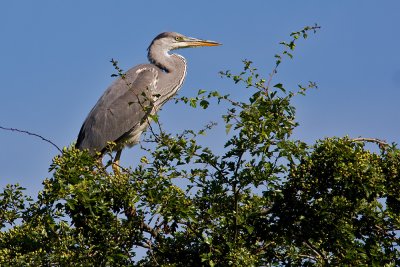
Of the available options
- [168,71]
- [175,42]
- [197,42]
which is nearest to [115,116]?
[168,71]

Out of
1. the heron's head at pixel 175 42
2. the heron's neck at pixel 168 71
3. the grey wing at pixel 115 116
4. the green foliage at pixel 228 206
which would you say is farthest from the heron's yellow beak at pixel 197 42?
the green foliage at pixel 228 206

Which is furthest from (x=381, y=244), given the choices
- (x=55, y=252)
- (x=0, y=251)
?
(x=0, y=251)

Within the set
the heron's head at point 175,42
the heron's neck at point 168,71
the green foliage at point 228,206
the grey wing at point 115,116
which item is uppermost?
the heron's head at point 175,42

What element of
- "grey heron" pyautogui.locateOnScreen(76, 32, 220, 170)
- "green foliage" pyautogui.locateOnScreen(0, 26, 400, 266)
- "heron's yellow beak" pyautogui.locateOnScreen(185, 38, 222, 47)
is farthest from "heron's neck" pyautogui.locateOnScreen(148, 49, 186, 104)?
"green foliage" pyautogui.locateOnScreen(0, 26, 400, 266)

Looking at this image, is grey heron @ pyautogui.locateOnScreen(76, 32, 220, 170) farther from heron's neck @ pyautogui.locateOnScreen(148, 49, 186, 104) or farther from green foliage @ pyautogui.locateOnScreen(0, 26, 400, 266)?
green foliage @ pyautogui.locateOnScreen(0, 26, 400, 266)

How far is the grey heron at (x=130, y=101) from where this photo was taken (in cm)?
975

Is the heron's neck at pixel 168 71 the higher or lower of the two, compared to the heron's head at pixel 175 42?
lower

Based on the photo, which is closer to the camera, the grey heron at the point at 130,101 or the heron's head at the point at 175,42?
the grey heron at the point at 130,101

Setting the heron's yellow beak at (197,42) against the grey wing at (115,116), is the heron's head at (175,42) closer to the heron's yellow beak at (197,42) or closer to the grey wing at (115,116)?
the heron's yellow beak at (197,42)

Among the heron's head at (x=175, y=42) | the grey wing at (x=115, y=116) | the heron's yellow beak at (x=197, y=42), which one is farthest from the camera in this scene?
the heron's yellow beak at (x=197, y=42)

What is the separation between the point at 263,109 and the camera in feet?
18.0

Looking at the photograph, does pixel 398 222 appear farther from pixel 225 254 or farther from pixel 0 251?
pixel 0 251

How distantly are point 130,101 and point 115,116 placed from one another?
0.50 metres

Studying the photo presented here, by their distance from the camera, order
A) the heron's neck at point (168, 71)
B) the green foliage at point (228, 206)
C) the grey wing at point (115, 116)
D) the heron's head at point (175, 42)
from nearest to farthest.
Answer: the green foliage at point (228, 206) → the grey wing at point (115, 116) → the heron's neck at point (168, 71) → the heron's head at point (175, 42)
